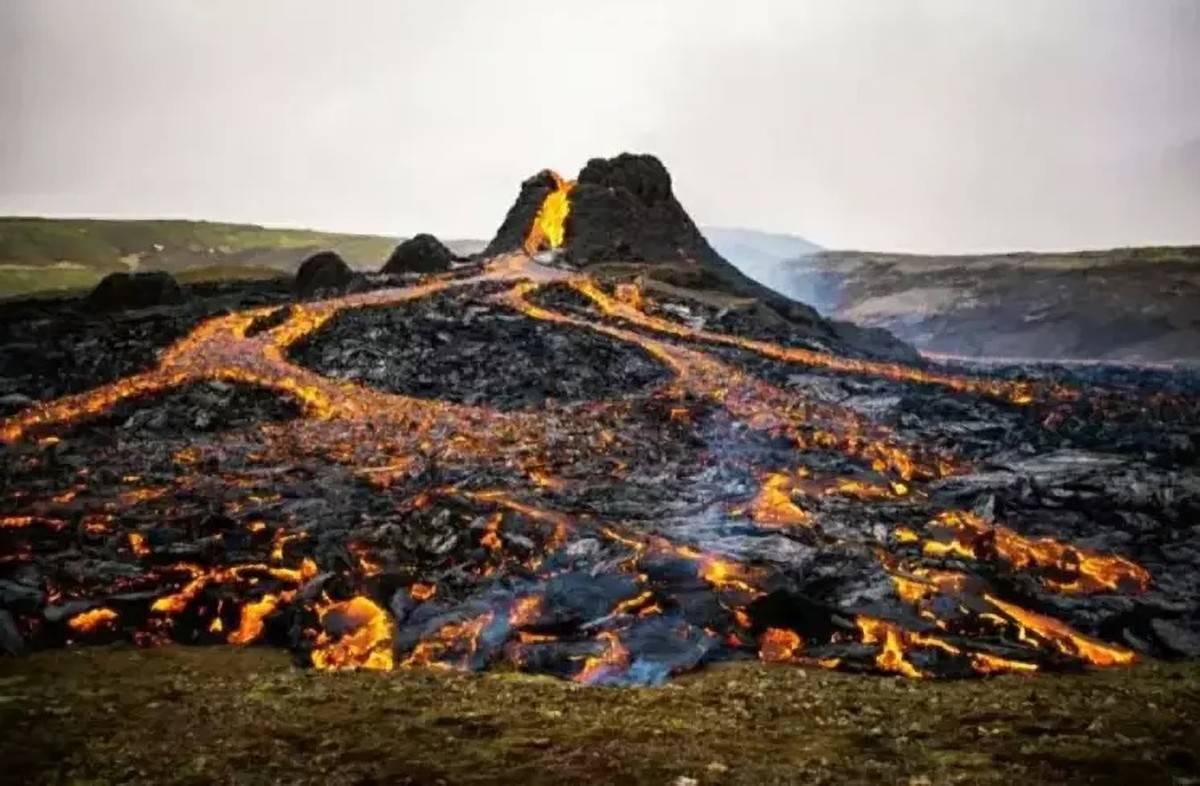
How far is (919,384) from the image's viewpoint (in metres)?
39.5

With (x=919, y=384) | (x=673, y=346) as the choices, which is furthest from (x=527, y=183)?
(x=919, y=384)

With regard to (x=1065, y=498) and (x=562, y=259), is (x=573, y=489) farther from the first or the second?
(x=562, y=259)

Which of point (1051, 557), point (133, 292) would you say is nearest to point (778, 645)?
point (1051, 557)

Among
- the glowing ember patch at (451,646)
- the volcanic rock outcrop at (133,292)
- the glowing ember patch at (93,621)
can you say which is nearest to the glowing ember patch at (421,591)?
the glowing ember patch at (451,646)

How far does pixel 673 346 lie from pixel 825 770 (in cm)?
3633

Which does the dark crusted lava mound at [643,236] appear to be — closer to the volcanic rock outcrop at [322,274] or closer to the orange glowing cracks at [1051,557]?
the volcanic rock outcrop at [322,274]

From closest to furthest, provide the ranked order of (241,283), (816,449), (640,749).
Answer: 1. (640,749)
2. (816,449)
3. (241,283)

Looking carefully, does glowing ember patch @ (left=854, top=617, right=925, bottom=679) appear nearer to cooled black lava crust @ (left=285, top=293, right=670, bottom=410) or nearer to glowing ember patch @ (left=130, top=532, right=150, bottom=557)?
glowing ember patch @ (left=130, top=532, right=150, bottom=557)

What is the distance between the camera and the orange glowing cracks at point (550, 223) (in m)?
71.1

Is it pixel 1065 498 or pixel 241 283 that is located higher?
pixel 241 283

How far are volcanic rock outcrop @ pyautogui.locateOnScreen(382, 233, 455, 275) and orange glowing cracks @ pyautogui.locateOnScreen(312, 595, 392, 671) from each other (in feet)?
174

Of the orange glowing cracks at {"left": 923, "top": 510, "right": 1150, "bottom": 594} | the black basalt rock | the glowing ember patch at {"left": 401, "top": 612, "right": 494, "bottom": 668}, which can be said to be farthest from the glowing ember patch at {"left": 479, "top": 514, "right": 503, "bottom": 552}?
the black basalt rock

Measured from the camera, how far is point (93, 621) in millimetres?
12359

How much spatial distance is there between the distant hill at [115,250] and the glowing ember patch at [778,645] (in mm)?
119551
